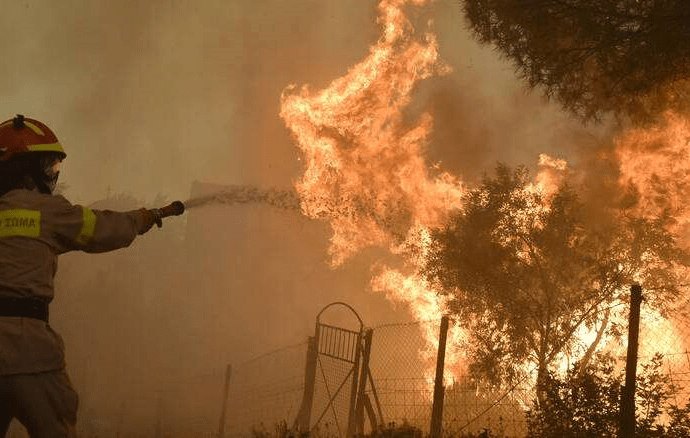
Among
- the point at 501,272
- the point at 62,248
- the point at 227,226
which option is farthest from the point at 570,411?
the point at 227,226

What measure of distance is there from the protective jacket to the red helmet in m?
0.35

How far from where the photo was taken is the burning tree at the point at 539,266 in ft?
62.9

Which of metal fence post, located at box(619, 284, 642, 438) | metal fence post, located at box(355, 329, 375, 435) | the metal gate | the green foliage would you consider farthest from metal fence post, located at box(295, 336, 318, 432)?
metal fence post, located at box(619, 284, 642, 438)

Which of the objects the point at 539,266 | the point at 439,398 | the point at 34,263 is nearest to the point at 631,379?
the point at 439,398

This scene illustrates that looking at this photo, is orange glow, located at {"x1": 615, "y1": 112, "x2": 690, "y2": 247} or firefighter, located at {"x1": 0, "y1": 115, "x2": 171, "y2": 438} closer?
firefighter, located at {"x1": 0, "y1": 115, "x2": 171, "y2": 438}

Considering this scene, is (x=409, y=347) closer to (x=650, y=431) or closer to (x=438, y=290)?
(x=438, y=290)

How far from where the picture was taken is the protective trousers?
3959 millimetres

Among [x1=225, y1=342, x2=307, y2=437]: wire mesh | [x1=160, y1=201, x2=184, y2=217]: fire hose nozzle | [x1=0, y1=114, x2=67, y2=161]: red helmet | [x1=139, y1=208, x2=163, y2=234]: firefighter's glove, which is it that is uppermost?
[x1=0, y1=114, x2=67, y2=161]: red helmet

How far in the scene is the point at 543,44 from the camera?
9867 mm

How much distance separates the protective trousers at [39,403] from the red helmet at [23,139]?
145cm

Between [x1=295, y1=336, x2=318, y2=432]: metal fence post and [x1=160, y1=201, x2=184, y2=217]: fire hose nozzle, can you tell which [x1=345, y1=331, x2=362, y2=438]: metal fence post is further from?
[x1=160, y1=201, x2=184, y2=217]: fire hose nozzle

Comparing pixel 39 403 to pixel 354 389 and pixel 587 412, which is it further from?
pixel 354 389

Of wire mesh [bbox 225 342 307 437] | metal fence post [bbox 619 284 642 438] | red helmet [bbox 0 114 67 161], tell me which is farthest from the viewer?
wire mesh [bbox 225 342 307 437]

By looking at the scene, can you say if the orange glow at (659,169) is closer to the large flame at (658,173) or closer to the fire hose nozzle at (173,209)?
the large flame at (658,173)
